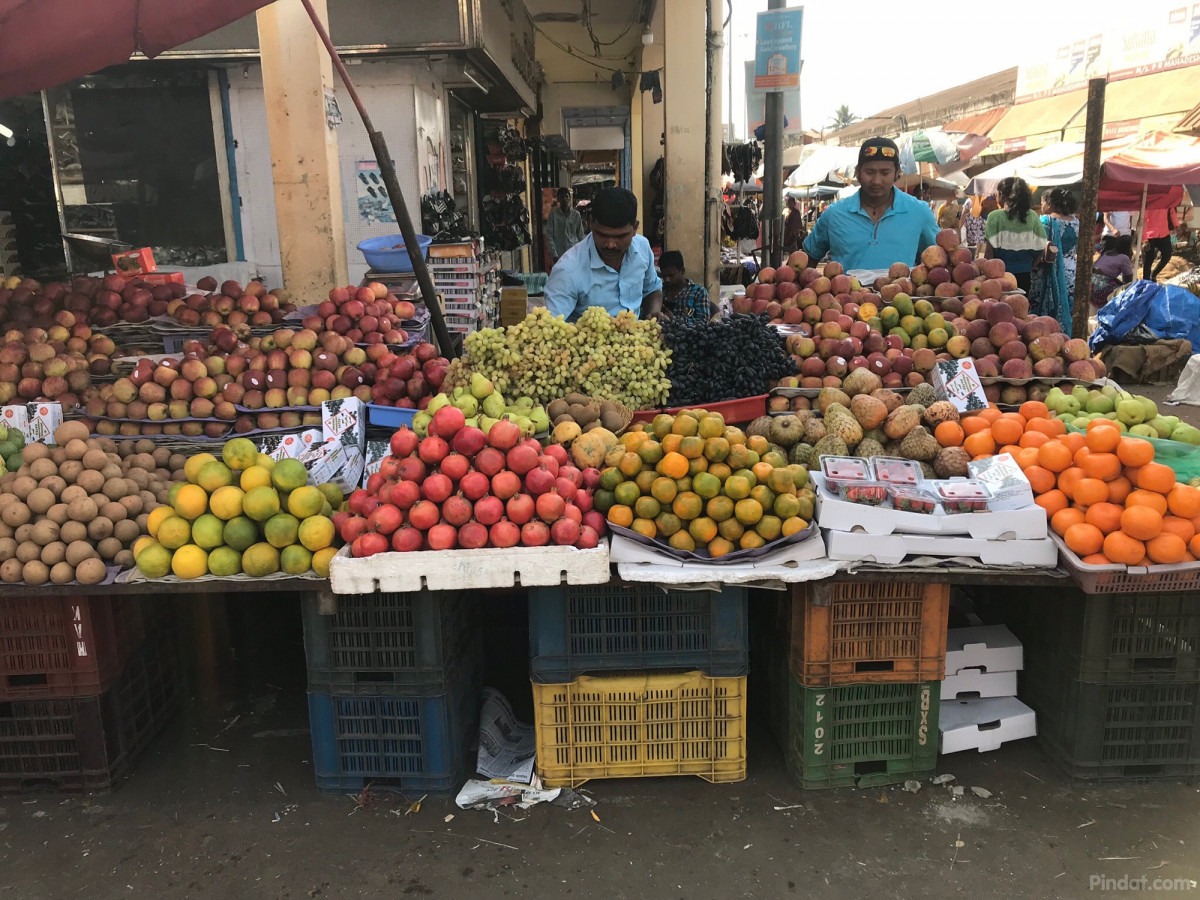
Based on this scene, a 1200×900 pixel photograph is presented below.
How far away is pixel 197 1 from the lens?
11.3 feet

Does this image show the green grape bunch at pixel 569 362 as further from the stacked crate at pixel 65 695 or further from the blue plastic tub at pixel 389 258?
the blue plastic tub at pixel 389 258

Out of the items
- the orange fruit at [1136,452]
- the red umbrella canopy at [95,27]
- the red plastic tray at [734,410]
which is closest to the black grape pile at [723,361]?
the red plastic tray at [734,410]

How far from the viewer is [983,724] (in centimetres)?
350

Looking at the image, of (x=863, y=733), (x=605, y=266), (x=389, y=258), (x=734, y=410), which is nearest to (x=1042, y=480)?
(x=863, y=733)

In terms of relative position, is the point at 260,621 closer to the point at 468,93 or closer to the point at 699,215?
the point at 699,215

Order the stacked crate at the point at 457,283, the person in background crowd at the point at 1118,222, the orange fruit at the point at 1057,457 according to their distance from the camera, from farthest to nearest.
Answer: the person in background crowd at the point at 1118,222, the stacked crate at the point at 457,283, the orange fruit at the point at 1057,457

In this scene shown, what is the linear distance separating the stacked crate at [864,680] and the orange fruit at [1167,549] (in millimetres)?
674

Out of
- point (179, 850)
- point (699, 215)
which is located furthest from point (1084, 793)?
point (699, 215)

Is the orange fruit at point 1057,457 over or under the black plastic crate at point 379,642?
over

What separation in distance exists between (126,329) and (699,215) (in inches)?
218

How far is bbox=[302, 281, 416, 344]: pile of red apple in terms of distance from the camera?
496cm

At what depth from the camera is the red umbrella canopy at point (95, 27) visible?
10.9 feet

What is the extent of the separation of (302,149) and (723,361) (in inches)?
124

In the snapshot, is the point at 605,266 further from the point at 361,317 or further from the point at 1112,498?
the point at 1112,498
